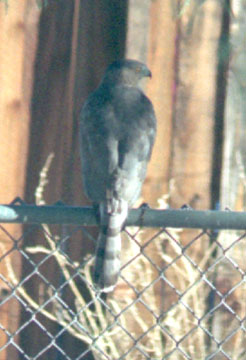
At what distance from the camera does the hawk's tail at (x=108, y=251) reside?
267cm

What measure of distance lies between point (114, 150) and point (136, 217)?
862 mm

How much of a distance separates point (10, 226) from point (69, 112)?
627mm

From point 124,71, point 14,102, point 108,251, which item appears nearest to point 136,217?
point 108,251

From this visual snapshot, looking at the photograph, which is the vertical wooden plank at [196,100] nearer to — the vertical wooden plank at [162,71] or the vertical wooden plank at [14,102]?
the vertical wooden plank at [162,71]

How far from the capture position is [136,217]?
2.44m

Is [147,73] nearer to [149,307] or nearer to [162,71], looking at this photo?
[162,71]

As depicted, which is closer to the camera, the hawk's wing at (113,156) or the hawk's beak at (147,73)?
the hawk's wing at (113,156)

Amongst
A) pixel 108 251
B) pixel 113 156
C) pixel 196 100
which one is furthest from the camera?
pixel 196 100

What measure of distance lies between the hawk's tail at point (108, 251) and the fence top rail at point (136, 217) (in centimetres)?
22

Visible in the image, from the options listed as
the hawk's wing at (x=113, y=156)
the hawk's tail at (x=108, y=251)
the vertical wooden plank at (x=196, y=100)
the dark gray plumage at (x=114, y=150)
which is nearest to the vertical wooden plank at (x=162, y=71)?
the vertical wooden plank at (x=196, y=100)

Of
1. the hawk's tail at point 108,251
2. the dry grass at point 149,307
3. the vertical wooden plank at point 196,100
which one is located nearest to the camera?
the hawk's tail at point 108,251

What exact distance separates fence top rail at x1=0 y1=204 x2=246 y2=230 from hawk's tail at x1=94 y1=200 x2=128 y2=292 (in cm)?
22

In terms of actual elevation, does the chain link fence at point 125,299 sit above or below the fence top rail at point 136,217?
below

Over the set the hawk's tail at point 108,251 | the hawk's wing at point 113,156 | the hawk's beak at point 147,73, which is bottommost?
the hawk's tail at point 108,251
